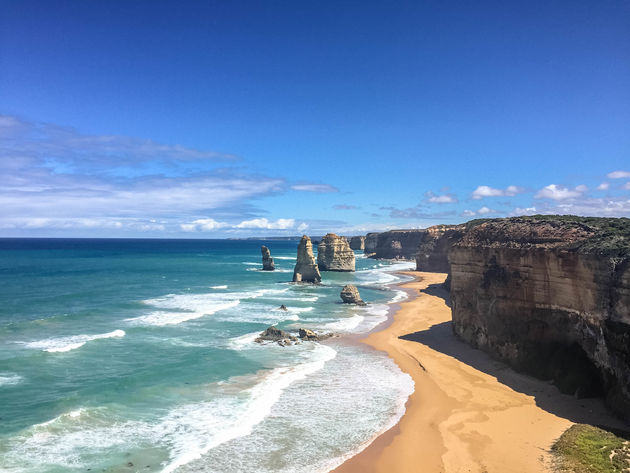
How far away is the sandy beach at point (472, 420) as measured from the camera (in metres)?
14.0

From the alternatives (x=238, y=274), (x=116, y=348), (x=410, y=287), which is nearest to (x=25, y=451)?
(x=116, y=348)

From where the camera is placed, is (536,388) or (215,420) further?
(536,388)

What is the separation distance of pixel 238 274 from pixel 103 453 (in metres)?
65.2

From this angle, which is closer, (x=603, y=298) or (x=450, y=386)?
(x=603, y=298)

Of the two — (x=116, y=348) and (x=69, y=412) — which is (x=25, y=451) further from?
(x=116, y=348)

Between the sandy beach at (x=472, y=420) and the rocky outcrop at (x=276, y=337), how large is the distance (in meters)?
8.18

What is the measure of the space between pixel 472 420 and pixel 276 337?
1661 cm

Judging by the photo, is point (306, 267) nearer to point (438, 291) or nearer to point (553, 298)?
point (438, 291)

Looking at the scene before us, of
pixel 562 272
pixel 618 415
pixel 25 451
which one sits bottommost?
pixel 25 451

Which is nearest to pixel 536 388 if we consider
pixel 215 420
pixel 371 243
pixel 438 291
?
pixel 215 420

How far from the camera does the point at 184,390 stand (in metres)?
21.1

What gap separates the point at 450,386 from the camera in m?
20.7

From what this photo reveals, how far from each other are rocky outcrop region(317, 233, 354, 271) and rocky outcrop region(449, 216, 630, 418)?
5822 cm

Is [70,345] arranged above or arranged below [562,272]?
below
